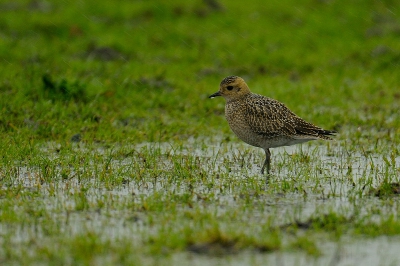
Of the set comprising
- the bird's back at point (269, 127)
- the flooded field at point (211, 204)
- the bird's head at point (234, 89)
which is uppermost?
the bird's head at point (234, 89)

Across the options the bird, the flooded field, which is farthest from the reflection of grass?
the bird

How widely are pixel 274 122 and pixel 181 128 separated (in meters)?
2.50

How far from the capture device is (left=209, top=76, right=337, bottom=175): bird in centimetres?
1043

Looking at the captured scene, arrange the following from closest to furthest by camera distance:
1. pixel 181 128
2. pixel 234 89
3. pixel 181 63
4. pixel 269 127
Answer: pixel 269 127 → pixel 234 89 → pixel 181 128 → pixel 181 63

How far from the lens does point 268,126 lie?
34.2 feet

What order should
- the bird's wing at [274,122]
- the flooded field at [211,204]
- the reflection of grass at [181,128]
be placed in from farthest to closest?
the bird's wing at [274,122]
the reflection of grass at [181,128]
the flooded field at [211,204]

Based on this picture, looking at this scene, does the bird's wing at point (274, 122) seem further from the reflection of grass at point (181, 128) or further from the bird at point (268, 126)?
the reflection of grass at point (181, 128)

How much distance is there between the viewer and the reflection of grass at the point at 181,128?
7047 mm

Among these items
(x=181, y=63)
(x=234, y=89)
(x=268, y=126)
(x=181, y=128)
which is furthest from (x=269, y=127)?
(x=181, y=63)

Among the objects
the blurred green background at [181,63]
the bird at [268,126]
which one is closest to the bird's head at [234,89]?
the bird at [268,126]

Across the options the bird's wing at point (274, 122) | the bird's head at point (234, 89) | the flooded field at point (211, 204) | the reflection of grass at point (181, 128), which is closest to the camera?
the flooded field at point (211, 204)

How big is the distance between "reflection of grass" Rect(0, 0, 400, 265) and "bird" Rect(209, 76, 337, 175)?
33cm

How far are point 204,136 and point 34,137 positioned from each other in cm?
268

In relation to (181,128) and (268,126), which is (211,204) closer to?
(268,126)
